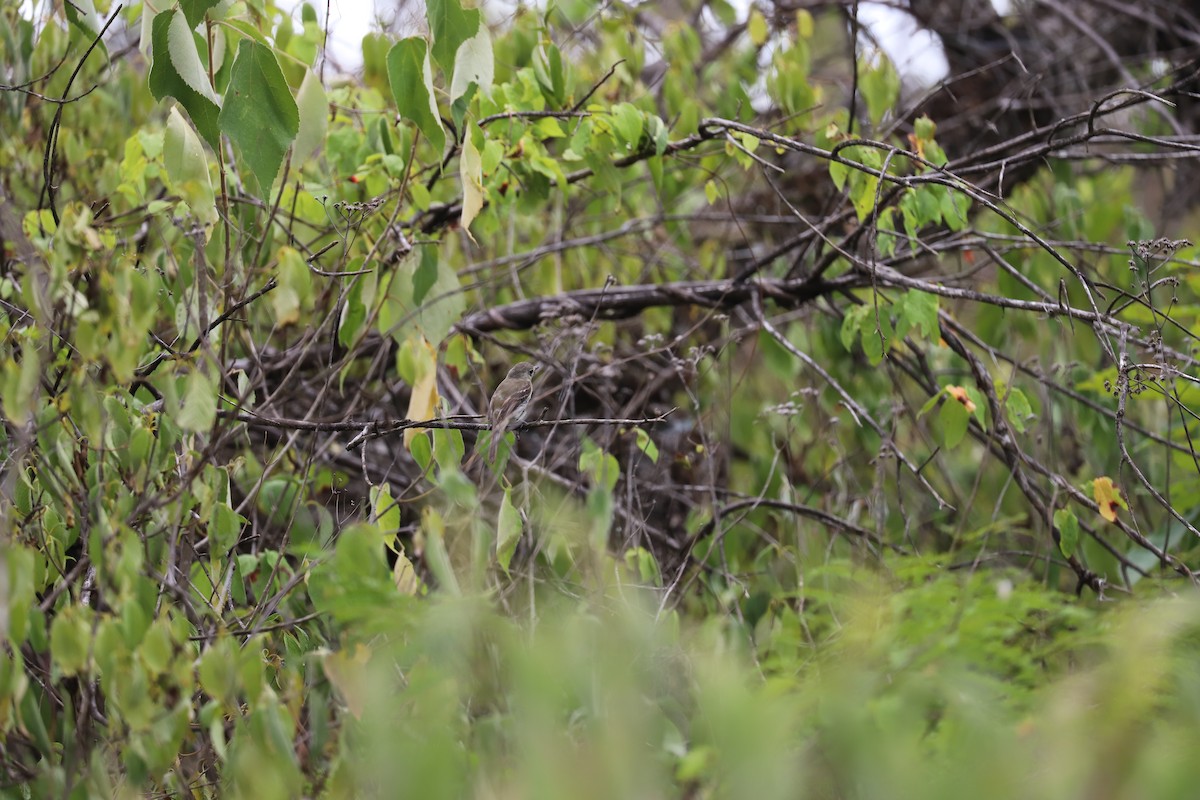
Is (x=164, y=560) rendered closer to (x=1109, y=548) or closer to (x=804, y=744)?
(x=804, y=744)

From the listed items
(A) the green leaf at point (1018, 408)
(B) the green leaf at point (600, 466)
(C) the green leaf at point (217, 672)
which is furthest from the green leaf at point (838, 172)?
(C) the green leaf at point (217, 672)

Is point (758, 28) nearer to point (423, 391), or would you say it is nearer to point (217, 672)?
point (423, 391)

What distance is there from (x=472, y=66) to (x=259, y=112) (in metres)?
0.36

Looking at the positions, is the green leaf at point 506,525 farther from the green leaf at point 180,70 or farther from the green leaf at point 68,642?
the green leaf at point 180,70

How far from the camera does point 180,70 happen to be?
143 cm

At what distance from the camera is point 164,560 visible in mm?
1522

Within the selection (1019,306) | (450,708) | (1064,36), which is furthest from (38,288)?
(1064,36)

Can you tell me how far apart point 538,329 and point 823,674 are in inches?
53.0

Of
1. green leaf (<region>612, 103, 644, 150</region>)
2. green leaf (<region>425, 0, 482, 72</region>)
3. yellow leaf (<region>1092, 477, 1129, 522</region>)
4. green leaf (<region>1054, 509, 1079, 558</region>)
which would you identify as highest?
green leaf (<region>425, 0, 482, 72</region>)

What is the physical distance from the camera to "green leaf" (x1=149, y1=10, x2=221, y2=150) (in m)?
1.43

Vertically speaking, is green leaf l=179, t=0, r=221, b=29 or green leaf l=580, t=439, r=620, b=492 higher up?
green leaf l=179, t=0, r=221, b=29

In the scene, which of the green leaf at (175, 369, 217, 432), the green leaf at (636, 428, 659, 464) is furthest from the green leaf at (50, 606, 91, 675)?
the green leaf at (636, 428, 659, 464)

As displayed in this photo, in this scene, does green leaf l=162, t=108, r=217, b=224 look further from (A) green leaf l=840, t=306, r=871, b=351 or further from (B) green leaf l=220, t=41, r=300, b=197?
(A) green leaf l=840, t=306, r=871, b=351

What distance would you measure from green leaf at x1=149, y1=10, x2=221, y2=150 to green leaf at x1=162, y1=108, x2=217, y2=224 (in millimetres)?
32
